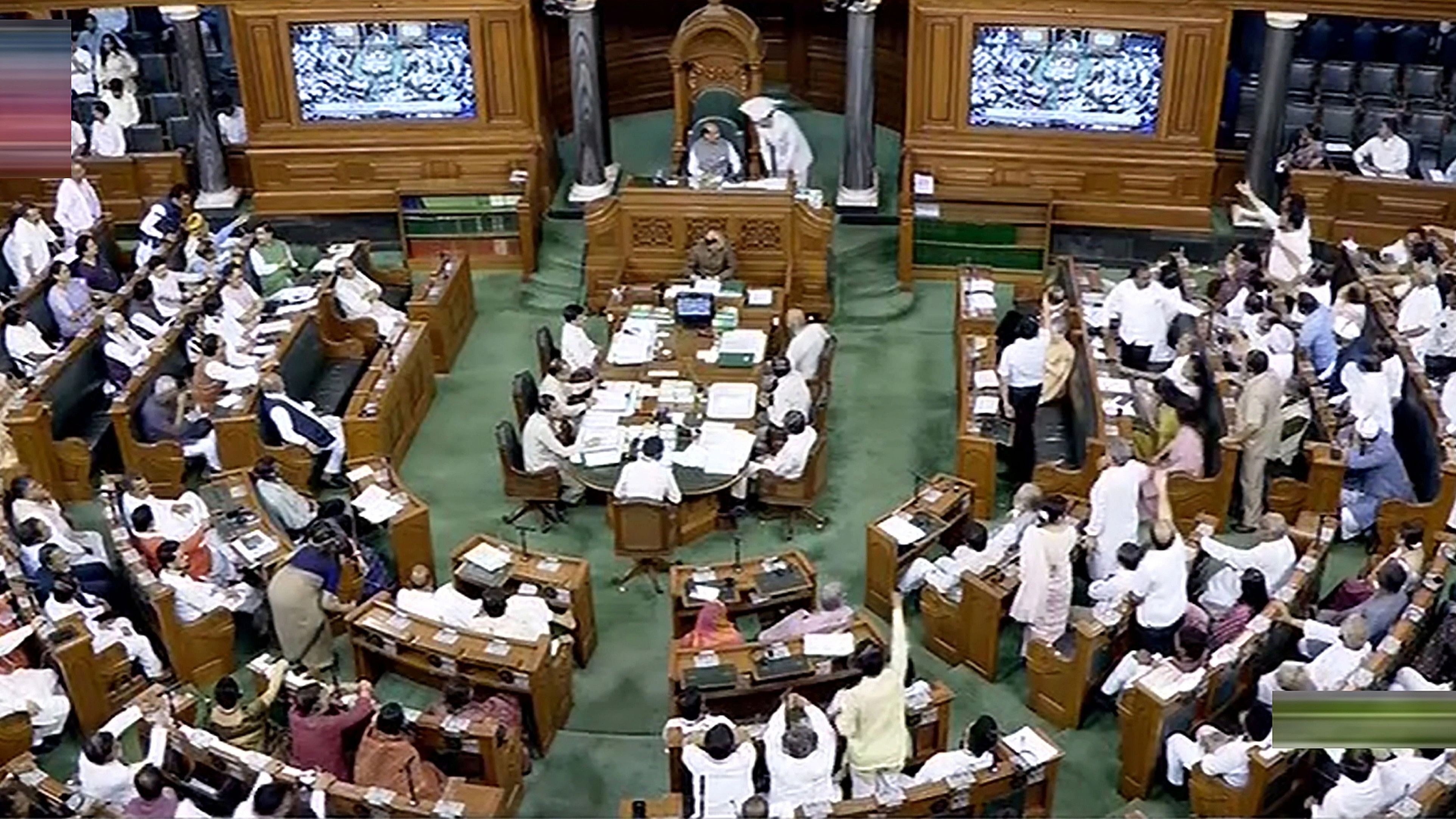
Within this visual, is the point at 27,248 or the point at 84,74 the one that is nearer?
the point at 27,248

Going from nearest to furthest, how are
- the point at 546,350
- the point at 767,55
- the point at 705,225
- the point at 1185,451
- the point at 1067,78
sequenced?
the point at 1185,451
the point at 546,350
the point at 705,225
the point at 1067,78
the point at 767,55

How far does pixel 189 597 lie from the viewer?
10.8 m

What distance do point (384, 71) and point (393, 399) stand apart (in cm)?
480

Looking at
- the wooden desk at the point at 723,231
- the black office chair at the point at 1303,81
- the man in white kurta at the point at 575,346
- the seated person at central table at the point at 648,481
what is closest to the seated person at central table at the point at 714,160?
the wooden desk at the point at 723,231

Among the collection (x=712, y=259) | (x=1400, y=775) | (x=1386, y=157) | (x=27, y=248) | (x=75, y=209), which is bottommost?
(x=1400, y=775)

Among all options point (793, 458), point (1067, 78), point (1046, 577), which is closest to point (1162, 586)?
point (1046, 577)

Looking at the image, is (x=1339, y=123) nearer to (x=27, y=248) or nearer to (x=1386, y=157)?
(x=1386, y=157)

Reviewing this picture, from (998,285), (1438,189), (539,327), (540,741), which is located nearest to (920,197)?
(998,285)

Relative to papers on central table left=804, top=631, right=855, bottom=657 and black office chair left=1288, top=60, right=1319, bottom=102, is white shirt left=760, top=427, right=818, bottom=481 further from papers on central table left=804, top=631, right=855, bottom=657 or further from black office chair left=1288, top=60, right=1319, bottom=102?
black office chair left=1288, top=60, right=1319, bottom=102

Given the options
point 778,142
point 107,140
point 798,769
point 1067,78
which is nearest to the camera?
point 798,769

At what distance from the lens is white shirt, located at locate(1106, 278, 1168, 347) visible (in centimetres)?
1352

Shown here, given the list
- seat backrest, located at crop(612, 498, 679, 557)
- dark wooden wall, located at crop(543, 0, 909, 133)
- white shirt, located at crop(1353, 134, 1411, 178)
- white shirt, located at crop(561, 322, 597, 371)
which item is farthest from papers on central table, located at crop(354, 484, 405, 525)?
white shirt, located at crop(1353, 134, 1411, 178)

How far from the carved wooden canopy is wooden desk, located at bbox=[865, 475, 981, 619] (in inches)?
243

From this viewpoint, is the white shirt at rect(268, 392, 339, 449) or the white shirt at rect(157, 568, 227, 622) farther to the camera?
the white shirt at rect(268, 392, 339, 449)
